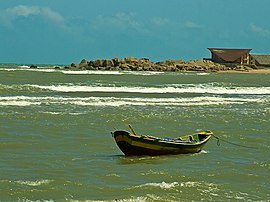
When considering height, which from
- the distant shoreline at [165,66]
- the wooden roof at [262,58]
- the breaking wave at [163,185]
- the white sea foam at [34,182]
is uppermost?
the wooden roof at [262,58]

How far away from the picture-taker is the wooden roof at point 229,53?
93188 millimetres

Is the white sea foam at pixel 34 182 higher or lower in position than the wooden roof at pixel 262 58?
lower

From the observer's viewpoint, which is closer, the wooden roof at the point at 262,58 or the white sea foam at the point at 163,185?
the white sea foam at the point at 163,185

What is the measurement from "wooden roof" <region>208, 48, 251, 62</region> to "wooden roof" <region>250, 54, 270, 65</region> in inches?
82.5

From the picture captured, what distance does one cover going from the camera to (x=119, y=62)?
9294 centimetres

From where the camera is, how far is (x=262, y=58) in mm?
94625

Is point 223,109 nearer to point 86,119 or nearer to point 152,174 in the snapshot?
point 86,119

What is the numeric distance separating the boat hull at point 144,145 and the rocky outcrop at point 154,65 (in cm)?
7378

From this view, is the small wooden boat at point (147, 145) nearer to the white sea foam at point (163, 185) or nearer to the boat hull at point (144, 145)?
the boat hull at point (144, 145)

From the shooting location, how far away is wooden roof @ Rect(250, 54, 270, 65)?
93.8 m

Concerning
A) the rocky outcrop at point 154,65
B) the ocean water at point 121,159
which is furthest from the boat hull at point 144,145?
the rocky outcrop at point 154,65

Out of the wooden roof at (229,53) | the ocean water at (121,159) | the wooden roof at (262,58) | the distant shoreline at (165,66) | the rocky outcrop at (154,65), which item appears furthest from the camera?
the wooden roof at (262,58)

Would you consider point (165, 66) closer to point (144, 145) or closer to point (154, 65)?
point (154, 65)

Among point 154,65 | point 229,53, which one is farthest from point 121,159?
point 229,53
